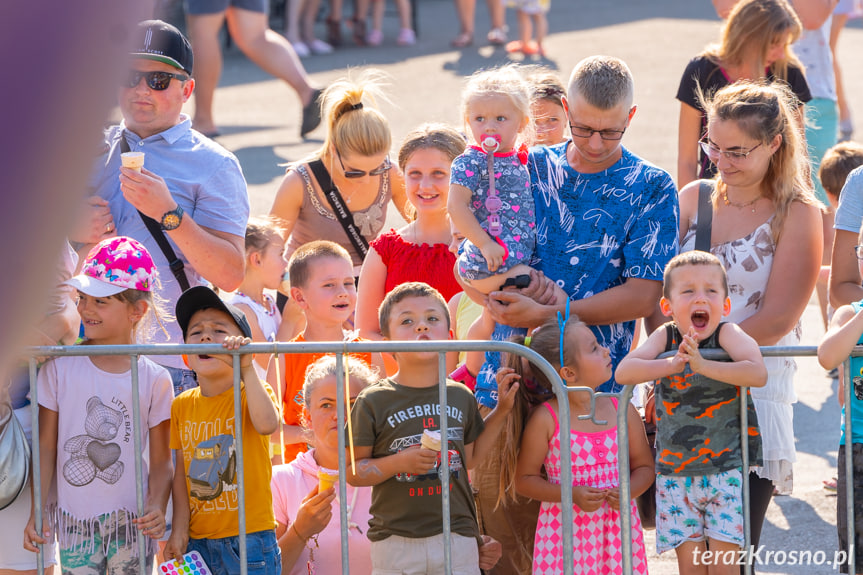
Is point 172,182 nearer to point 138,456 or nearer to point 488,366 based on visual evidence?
point 138,456

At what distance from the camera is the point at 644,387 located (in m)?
4.03

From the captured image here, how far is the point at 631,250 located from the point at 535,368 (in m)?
0.50

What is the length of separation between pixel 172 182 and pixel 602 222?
158cm

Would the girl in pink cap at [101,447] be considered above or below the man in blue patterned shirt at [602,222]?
below

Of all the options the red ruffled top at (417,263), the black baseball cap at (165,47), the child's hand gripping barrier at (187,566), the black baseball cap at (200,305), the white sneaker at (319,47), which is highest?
the white sneaker at (319,47)

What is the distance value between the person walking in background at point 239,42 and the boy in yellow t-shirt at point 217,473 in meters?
5.96

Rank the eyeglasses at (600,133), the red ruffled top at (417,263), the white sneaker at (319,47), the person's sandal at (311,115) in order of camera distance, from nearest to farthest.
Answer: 1. the eyeglasses at (600,133)
2. the red ruffled top at (417,263)
3. the person's sandal at (311,115)
4. the white sneaker at (319,47)

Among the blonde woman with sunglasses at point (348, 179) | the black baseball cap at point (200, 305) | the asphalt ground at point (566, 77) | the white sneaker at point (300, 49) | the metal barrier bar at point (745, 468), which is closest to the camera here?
the metal barrier bar at point (745, 468)

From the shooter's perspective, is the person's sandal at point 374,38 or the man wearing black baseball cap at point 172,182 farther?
the person's sandal at point 374,38

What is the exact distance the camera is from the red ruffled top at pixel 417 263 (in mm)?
4039

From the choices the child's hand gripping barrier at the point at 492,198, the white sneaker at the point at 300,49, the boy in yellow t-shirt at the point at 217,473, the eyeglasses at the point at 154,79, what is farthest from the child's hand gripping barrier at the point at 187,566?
the white sneaker at the point at 300,49

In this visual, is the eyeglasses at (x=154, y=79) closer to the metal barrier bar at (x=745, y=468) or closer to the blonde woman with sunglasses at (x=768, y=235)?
the blonde woman with sunglasses at (x=768, y=235)

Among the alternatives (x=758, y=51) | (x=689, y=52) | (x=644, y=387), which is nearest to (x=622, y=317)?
(x=644, y=387)

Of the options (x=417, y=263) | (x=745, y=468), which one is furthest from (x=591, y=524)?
(x=417, y=263)
